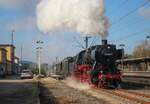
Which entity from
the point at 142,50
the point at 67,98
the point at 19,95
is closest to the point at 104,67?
the point at 19,95

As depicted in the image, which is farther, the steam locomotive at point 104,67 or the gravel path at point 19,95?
the steam locomotive at point 104,67

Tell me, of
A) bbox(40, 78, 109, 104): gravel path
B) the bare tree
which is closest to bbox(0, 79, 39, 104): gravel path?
bbox(40, 78, 109, 104): gravel path

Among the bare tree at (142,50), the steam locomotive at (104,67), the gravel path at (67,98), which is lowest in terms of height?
the gravel path at (67,98)

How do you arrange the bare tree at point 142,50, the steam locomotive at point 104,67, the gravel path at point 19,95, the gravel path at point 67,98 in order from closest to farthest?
the gravel path at point 67,98 → the gravel path at point 19,95 → the steam locomotive at point 104,67 → the bare tree at point 142,50

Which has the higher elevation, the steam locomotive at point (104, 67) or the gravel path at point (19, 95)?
Answer: the steam locomotive at point (104, 67)

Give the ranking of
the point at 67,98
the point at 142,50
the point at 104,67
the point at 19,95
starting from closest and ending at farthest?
the point at 67,98 → the point at 19,95 → the point at 104,67 → the point at 142,50

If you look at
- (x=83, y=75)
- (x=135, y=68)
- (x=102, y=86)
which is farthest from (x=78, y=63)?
(x=135, y=68)

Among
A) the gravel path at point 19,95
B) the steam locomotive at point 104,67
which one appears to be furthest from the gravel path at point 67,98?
the steam locomotive at point 104,67

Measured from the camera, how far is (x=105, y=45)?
30.7 metres

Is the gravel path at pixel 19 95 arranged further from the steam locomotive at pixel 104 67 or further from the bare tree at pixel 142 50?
the bare tree at pixel 142 50

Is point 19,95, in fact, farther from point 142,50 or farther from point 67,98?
point 142,50

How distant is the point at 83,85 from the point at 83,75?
94cm

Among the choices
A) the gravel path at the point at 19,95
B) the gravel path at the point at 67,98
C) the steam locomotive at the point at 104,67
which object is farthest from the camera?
the steam locomotive at the point at 104,67

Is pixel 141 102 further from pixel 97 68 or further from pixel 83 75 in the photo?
pixel 83 75
